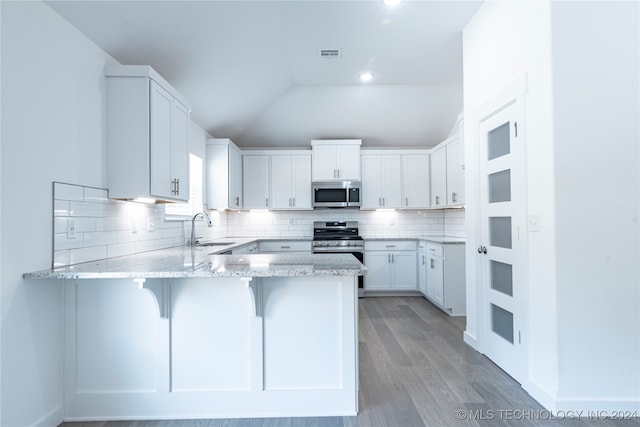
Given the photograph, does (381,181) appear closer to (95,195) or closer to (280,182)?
(280,182)

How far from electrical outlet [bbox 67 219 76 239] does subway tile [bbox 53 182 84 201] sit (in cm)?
15

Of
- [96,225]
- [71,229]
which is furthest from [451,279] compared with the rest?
[71,229]

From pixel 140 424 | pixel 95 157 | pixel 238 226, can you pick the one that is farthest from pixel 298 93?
pixel 140 424

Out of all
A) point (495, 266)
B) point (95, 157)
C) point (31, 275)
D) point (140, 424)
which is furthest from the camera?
point (495, 266)

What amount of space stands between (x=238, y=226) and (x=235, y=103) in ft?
6.92

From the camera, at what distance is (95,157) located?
7.53ft

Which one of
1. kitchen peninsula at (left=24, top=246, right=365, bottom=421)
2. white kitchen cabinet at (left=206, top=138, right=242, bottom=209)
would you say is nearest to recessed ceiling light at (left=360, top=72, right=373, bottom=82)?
white kitchen cabinet at (left=206, top=138, right=242, bottom=209)

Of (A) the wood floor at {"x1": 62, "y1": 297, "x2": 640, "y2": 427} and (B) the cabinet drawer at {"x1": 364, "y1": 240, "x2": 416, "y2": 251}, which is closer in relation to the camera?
(A) the wood floor at {"x1": 62, "y1": 297, "x2": 640, "y2": 427}

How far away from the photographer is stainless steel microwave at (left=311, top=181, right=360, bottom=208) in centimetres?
529

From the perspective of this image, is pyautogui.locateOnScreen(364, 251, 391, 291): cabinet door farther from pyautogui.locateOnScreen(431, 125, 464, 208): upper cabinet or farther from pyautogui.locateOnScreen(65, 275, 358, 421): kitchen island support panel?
pyautogui.locateOnScreen(65, 275, 358, 421): kitchen island support panel

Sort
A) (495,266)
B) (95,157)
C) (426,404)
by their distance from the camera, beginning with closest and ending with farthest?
(426,404)
(95,157)
(495,266)

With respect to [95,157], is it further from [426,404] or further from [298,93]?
[298,93]

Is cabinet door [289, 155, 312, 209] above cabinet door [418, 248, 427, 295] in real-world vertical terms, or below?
above

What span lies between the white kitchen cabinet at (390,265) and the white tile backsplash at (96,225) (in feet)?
10.1
